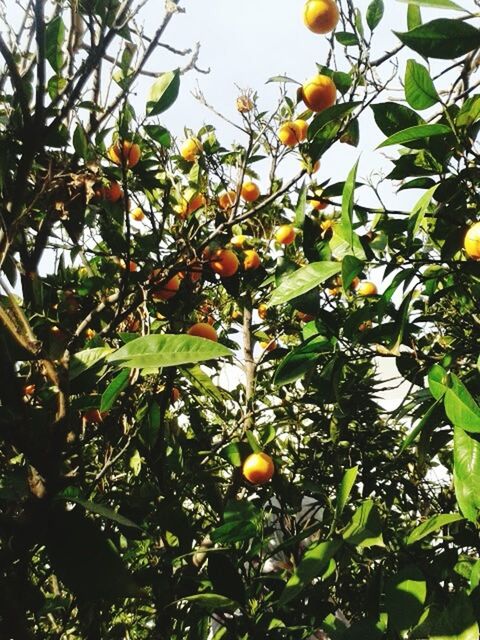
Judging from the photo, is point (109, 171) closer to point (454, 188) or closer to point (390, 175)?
point (390, 175)

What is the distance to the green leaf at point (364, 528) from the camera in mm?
993

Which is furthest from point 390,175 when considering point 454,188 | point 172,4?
point 172,4

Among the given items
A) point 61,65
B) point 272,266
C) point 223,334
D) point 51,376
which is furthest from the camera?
point 223,334

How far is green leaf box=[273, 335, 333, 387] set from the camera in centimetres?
110

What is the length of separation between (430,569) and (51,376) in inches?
36.9

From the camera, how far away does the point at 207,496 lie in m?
1.71

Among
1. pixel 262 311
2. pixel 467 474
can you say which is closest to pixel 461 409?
pixel 467 474

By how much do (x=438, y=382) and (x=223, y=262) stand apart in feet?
2.84

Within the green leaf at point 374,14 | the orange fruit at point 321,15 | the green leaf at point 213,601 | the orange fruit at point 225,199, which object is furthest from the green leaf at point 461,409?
the orange fruit at point 225,199

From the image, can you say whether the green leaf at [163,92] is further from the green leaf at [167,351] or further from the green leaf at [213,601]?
the green leaf at [213,601]

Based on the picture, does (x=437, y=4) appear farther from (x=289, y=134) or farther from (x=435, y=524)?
(x=289, y=134)

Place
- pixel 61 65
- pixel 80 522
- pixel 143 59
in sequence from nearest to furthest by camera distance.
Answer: pixel 80 522 → pixel 143 59 → pixel 61 65

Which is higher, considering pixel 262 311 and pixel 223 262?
pixel 223 262

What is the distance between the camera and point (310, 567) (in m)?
1.00
